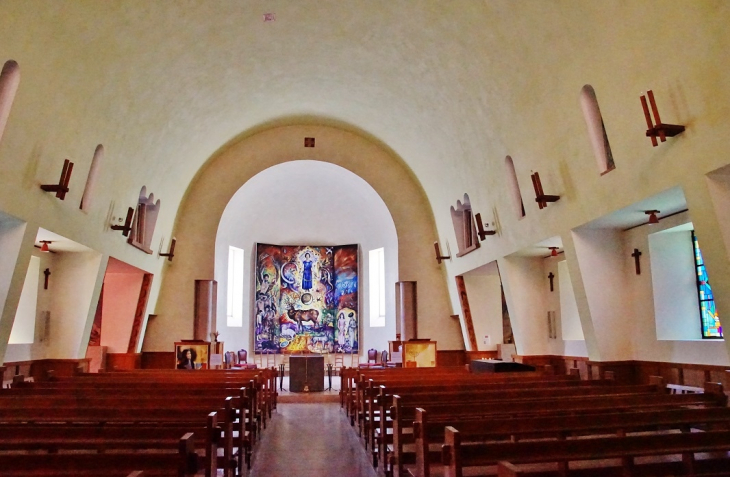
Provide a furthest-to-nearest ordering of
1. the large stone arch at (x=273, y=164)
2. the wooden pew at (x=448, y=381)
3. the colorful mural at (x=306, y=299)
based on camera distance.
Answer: the colorful mural at (x=306, y=299) < the large stone arch at (x=273, y=164) < the wooden pew at (x=448, y=381)

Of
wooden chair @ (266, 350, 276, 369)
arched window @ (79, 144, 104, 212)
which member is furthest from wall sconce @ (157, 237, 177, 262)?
wooden chair @ (266, 350, 276, 369)

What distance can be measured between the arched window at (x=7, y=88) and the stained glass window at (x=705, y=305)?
9.20 metres

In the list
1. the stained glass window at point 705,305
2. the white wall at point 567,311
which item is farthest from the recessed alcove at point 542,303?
the stained glass window at point 705,305

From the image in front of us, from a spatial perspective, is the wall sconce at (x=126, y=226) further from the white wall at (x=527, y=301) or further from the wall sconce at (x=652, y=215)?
the wall sconce at (x=652, y=215)

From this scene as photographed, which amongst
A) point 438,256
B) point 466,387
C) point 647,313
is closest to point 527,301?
point 647,313

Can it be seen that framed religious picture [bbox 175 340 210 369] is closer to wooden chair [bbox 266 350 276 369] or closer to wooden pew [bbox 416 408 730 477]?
wooden chair [bbox 266 350 276 369]

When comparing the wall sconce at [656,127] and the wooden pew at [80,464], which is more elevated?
the wall sconce at [656,127]

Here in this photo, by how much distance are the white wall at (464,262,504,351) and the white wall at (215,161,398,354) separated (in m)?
2.42

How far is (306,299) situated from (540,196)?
41.0 feet

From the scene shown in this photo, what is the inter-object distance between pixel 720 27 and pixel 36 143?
25.7 ft

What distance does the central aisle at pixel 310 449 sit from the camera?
6.90 meters

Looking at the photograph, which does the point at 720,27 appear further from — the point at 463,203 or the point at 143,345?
the point at 143,345

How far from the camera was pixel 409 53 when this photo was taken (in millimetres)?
11219

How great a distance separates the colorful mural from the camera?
20109 millimetres
